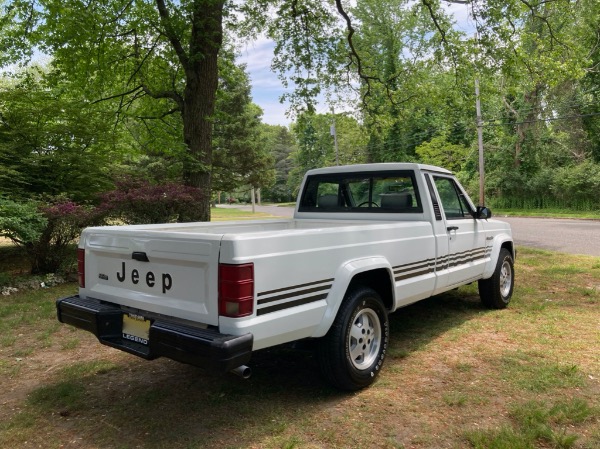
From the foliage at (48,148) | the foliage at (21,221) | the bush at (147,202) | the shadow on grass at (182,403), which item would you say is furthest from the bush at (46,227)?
the shadow on grass at (182,403)

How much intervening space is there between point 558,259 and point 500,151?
24.6 metres

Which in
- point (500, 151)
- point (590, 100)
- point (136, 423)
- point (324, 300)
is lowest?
point (136, 423)

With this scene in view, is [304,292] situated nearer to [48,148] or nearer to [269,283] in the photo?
[269,283]

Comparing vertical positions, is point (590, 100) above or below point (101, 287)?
above

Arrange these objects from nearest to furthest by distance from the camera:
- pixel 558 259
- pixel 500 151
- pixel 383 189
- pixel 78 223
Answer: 1. pixel 383 189
2. pixel 78 223
3. pixel 558 259
4. pixel 500 151

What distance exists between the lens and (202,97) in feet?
31.8

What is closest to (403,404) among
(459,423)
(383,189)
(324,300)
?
(459,423)

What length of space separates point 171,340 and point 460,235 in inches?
141

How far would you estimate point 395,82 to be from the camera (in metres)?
15.1

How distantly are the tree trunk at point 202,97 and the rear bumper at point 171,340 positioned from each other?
5966mm

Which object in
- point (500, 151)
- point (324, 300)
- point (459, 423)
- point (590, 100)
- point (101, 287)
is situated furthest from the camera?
point (500, 151)

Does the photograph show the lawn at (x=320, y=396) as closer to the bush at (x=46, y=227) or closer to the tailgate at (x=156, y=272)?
the tailgate at (x=156, y=272)

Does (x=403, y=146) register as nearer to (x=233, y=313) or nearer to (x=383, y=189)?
(x=383, y=189)

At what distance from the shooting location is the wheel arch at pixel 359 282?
10.8 feet
